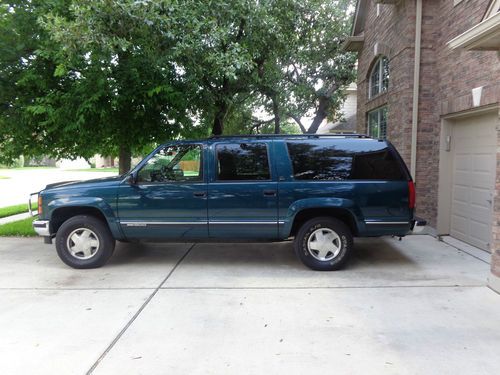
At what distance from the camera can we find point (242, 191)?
573cm

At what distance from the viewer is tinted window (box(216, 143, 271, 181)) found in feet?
19.1

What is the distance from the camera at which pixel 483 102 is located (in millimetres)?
6359

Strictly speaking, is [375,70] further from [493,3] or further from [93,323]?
[93,323]

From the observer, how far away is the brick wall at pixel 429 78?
704 centimetres

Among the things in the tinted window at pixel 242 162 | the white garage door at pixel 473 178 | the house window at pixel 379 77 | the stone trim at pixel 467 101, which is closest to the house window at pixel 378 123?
the house window at pixel 379 77

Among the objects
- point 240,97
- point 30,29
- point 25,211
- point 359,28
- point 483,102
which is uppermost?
point 359,28

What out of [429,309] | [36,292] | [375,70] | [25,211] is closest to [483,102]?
[429,309]

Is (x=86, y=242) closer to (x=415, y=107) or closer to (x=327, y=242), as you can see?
(x=327, y=242)

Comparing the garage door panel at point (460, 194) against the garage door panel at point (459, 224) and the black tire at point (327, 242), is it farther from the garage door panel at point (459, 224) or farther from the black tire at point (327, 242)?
the black tire at point (327, 242)

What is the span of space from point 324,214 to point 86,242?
3.52 meters

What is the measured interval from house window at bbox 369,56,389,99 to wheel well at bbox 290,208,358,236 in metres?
4.96

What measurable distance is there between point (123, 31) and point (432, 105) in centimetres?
605

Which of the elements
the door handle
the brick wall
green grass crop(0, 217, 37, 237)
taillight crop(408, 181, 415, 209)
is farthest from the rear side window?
green grass crop(0, 217, 37, 237)

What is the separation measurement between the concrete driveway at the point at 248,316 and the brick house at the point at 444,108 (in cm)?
140
